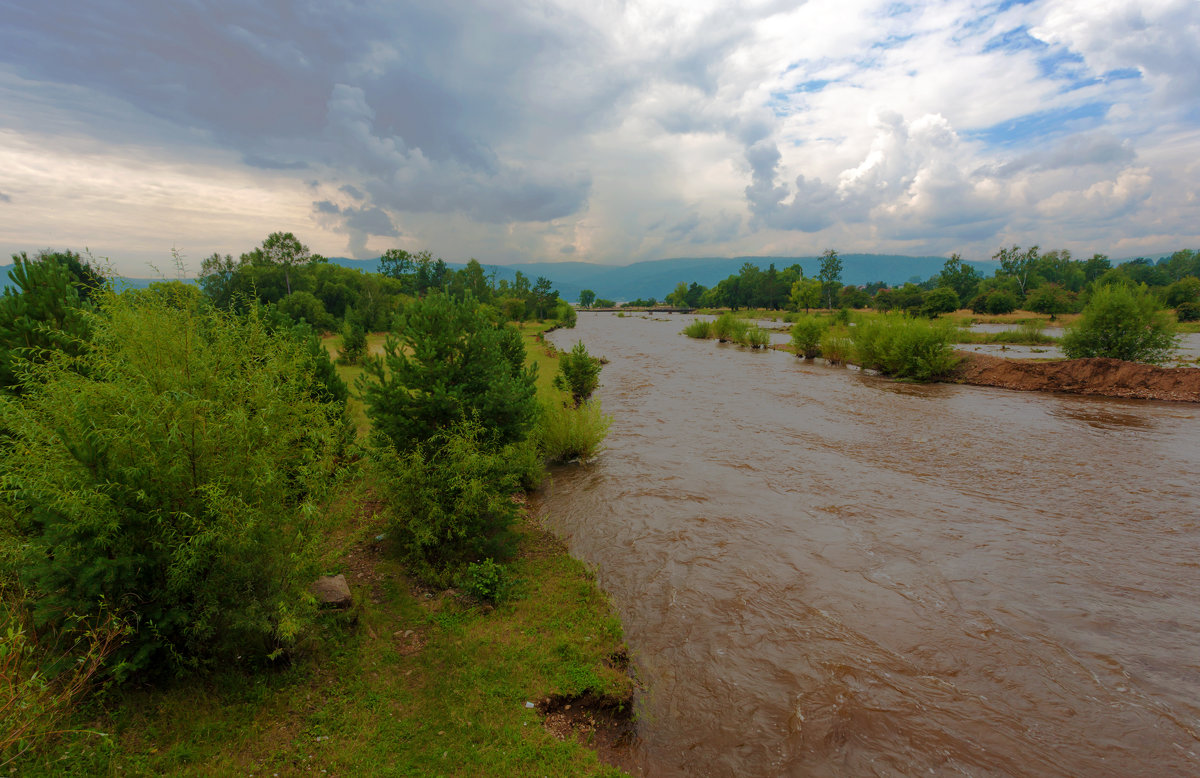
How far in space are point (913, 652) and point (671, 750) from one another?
14.3 feet

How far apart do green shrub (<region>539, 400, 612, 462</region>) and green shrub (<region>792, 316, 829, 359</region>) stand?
111ft

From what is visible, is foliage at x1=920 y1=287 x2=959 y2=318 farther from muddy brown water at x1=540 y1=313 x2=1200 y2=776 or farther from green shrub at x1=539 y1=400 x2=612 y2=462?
green shrub at x1=539 y1=400 x2=612 y2=462

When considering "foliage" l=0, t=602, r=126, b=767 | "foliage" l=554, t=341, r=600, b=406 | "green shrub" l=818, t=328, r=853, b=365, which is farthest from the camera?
"green shrub" l=818, t=328, r=853, b=365

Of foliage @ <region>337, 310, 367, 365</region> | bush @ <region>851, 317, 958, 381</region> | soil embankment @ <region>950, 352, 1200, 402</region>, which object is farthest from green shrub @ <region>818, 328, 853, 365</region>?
Answer: foliage @ <region>337, 310, 367, 365</region>

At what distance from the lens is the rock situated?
692 cm

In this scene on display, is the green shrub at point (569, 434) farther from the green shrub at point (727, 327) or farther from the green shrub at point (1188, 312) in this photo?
the green shrub at point (1188, 312)

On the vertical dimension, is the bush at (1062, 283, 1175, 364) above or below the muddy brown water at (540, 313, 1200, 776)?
above

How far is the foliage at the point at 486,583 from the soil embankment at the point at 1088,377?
106 ft

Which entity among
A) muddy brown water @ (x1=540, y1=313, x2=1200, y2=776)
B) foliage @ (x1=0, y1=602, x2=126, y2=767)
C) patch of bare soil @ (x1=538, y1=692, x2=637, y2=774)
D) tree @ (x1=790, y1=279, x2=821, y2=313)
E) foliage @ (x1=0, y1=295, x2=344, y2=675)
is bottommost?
muddy brown water @ (x1=540, y1=313, x2=1200, y2=776)

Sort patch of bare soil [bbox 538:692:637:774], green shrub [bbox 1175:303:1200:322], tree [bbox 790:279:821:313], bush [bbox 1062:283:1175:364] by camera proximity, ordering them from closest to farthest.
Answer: patch of bare soil [bbox 538:692:637:774], bush [bbox 1062:283:1175:364], green shrub [bbox 1175:303:1200:322], tree [bbox 790:279:821:313]

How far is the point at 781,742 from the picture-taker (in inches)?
230

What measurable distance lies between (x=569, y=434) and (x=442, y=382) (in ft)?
25.5

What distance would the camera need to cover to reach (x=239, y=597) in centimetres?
521

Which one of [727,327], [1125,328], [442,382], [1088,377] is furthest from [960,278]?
[442,382]
